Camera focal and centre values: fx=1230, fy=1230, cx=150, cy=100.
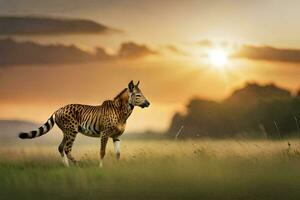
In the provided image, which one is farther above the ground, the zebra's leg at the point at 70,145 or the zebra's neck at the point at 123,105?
the zebra's neck at the point at 123,105

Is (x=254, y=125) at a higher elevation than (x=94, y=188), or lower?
higher

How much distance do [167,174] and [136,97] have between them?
0.89 metres

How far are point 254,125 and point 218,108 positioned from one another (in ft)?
1.49

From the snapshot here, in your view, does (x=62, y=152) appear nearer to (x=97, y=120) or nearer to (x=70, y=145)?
(x=70, y=145)

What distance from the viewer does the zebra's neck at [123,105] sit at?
13.2 metres

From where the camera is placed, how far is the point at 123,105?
43.4 feet

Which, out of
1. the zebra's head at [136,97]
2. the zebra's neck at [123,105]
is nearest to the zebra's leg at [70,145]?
the zebra's neck at [123,105]

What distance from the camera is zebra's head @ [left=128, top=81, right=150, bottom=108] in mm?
13039

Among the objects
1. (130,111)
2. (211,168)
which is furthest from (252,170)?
(130,111)

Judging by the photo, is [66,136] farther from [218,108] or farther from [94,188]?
[218,108]

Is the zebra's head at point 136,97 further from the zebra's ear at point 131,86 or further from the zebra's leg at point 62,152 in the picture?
the zebra's leg at point 62,152

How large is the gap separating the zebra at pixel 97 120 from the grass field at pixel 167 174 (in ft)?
0.44

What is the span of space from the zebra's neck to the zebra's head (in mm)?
63

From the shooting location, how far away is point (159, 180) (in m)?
12.8
